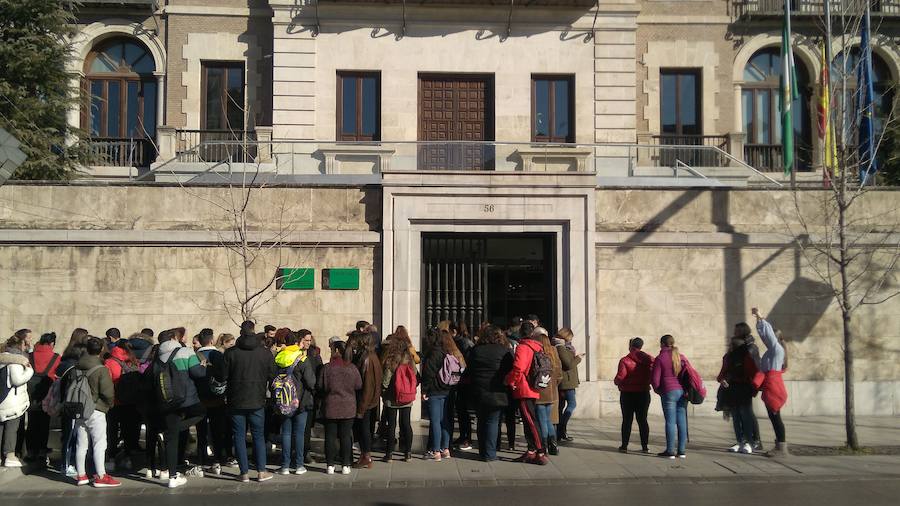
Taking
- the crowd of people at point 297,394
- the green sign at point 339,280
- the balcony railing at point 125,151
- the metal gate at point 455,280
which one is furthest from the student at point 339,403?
the balcony railing at point 125,151

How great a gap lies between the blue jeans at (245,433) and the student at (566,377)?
14.3 ft

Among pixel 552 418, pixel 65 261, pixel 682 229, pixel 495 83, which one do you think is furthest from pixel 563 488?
pixel 495 83

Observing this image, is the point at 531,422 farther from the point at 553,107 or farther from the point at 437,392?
the point at 553,107

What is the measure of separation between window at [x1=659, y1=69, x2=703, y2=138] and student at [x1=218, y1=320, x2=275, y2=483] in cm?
1578

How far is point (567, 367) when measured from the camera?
11453 mm

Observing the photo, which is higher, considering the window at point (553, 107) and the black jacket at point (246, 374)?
the window at point (553, 107)

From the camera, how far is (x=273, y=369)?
9.45m

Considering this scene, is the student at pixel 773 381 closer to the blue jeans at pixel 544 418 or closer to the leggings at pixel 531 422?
the blue jeans at pixel 544 418

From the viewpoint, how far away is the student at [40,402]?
10.3 meters

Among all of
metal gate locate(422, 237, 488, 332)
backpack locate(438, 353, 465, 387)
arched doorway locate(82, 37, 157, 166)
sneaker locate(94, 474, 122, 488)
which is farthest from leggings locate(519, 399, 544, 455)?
arched doorway locate(82, 37, 157, 166)

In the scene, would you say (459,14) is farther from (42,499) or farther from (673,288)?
(42,499)

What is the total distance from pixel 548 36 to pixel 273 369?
45.7 ft

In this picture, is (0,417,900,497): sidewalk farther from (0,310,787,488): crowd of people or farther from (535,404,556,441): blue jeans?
(535,404,556,441): blue jeans

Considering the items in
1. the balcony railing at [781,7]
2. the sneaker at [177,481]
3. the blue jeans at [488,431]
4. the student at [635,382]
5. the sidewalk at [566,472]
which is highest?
the balcony railing at [781,7]
